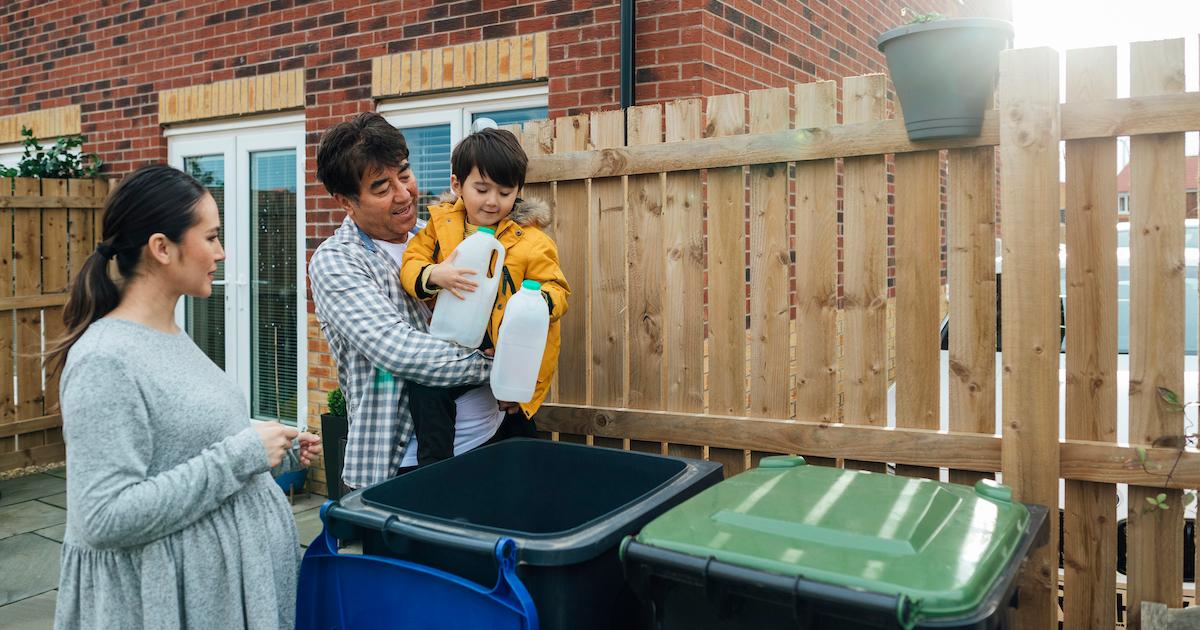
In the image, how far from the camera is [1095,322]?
2.47 m

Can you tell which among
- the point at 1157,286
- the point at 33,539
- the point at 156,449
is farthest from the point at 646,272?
the point at 33,539

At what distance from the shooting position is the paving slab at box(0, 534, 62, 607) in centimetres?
433

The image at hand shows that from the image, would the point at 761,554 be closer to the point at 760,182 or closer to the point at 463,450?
the point at 463,450

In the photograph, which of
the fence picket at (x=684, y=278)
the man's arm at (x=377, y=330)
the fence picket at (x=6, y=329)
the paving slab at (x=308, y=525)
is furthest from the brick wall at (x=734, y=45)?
the fence picket at (x=6, y=329)

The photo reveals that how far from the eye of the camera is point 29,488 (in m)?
6.21

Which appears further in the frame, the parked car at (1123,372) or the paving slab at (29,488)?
the paving slab at (29,488)

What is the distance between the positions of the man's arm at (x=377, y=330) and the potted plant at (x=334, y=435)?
2541 millimetres

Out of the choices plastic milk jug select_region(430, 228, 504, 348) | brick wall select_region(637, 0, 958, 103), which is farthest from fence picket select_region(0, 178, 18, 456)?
plastic milk jug select_region(430, 228, 504, 348)

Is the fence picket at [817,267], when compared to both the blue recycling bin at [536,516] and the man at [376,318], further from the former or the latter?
the man at [376,318]

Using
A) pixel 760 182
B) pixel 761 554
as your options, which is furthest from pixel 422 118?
pixel 761 554

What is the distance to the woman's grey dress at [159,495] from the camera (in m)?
1.69

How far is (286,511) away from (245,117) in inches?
194

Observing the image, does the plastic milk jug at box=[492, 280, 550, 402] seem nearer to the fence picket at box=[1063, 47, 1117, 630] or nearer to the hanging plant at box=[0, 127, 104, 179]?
the fence picket at box=[1063, 47, 1117, 630]

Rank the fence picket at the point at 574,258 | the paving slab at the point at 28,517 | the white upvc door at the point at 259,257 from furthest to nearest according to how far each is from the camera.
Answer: the white upvc door at the point at 259,257, the paving slab at the point at 28,517, the fence picket at the point at 574,258
